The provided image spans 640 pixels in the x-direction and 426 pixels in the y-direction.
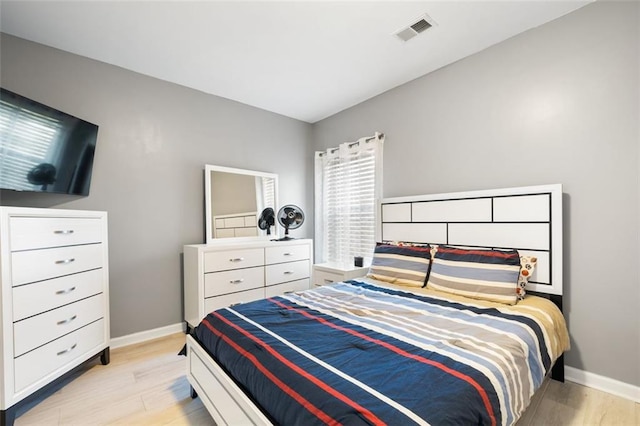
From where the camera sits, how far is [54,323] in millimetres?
1876

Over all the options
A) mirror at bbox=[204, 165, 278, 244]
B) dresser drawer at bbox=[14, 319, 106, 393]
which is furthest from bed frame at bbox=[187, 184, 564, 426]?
mirror at bbox=[204, 165, 278, 244]

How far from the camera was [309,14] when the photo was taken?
2.05 metres

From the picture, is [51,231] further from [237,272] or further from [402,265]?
[402,265]

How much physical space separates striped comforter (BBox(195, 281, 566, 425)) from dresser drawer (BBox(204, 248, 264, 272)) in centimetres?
104

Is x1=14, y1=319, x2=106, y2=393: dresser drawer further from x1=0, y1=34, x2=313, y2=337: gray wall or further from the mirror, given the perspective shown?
the mirror

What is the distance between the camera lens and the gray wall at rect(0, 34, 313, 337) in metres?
2.39

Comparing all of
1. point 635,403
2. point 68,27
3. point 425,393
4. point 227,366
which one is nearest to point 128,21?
point 68,27

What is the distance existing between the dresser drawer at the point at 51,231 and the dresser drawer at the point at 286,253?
1538 mm

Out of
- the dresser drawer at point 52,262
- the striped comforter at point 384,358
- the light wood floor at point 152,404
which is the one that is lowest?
the light wood floor at point 152,404

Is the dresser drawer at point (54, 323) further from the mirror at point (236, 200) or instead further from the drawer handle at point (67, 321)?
the mirror at point (236, 200)

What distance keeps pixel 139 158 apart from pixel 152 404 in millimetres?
2134

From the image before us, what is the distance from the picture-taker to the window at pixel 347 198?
345cm

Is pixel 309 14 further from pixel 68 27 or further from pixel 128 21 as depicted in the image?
pixel 68 27

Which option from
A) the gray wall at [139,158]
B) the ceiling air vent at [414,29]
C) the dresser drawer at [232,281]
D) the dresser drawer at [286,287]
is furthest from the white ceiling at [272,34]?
the dresser drawer at [286,287]
